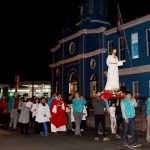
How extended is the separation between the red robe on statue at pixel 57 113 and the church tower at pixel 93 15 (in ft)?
57.1

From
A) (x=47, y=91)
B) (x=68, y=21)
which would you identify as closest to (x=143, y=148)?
(x=68, y=21)

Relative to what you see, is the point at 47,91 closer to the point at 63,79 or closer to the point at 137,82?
the point at 63,79

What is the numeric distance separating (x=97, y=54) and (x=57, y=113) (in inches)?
593

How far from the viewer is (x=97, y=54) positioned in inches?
1178

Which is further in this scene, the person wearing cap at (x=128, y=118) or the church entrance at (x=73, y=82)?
the church entrance at (x=73, y=82)

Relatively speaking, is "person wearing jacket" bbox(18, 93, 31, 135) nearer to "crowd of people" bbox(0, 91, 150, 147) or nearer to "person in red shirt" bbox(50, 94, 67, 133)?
"crowd of people" bbox(0, 91, 150, 147)

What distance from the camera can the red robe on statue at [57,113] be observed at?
615 inches

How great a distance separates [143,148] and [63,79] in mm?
25433

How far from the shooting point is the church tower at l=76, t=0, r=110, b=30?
31.9 metres

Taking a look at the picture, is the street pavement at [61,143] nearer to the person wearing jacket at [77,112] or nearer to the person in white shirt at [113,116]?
the person wearing jacket at [77,112]

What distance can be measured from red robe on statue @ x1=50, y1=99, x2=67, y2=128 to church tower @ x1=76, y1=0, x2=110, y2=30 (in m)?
17.4

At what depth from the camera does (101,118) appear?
512 inches

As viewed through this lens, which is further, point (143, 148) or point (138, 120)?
point (138, 120)

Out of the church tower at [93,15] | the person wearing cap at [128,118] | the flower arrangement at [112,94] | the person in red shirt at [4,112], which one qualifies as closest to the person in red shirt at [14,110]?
the person in red shirt at [4,112]
